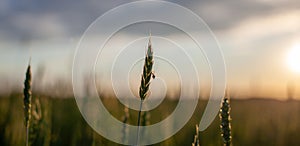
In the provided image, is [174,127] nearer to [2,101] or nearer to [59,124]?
[59,124]

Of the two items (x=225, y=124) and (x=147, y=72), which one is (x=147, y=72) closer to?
(x=147, y=72)

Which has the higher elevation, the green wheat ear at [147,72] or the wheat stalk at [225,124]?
the green wheat ear at [147,72]

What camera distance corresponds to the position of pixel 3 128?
3.84 meters

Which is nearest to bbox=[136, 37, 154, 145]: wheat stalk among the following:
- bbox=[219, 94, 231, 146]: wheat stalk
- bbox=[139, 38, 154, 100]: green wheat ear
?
bbox=[139, 38, 154, 100]: green wheat ear

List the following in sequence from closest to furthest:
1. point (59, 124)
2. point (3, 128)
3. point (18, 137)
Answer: point (18, 137), point (3, 128), point (59, 124)

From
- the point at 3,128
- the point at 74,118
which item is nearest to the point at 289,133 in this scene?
the point at 74,118

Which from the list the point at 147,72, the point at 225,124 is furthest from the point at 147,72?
the point at 225,124

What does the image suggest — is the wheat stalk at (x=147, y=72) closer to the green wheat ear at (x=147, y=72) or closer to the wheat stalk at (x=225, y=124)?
the green wheat ear at (x=147, y=72)

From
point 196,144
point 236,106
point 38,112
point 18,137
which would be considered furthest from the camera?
point 236,106

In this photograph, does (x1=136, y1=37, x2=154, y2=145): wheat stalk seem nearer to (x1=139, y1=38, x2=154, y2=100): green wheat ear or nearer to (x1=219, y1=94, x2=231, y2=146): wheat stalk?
(x1=139, y1=38, x2=154, y2=100): green wheat ear

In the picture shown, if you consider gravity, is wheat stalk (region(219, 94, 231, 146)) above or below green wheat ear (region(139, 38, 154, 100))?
below

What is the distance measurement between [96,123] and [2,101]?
1.95 m

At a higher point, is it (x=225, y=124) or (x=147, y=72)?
(x=147, y=72)

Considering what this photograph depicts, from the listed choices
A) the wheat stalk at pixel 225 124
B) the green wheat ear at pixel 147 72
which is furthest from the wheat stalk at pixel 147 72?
the wheat stalk at pixel 225 124
